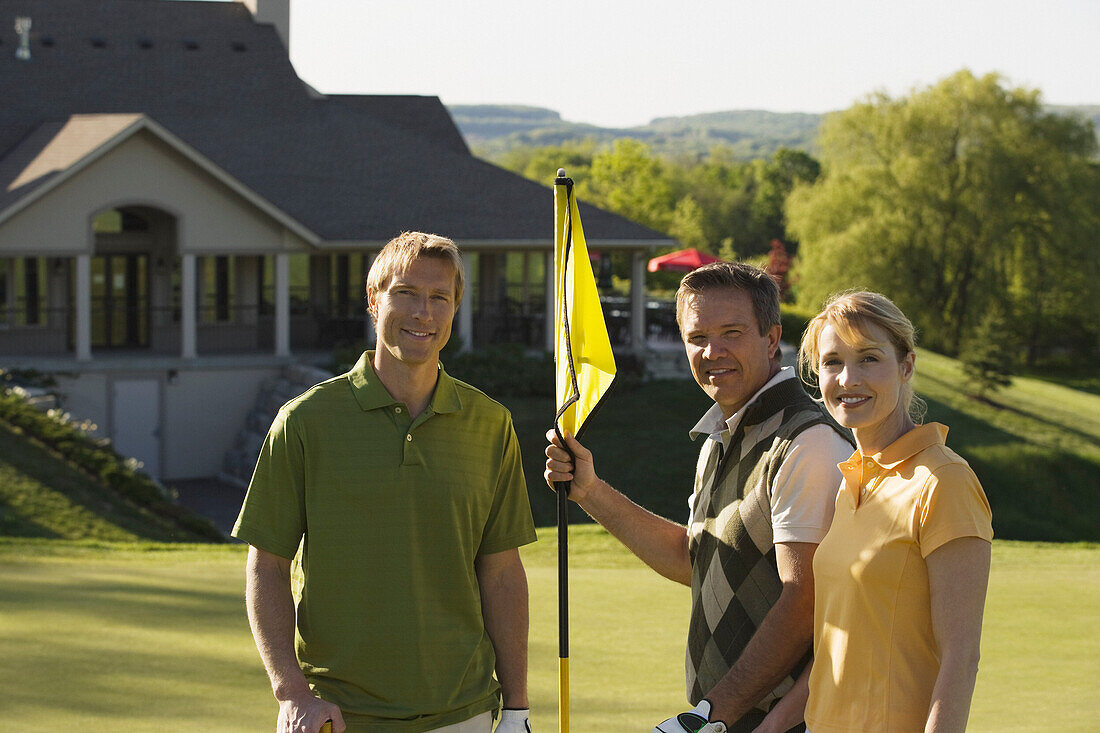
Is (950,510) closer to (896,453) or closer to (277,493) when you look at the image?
(896,453)

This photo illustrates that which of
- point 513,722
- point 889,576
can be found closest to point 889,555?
point 889,576

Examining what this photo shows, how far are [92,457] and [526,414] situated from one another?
829cm

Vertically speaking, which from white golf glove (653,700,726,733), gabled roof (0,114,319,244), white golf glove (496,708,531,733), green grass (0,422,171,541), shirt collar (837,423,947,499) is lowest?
green grass (0,422,171,541)

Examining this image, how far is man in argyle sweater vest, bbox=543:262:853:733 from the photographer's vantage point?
335 centimetres

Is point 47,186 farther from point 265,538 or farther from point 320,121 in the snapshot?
point 265,538

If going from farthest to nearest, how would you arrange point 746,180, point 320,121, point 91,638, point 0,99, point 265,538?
point 746,180, point 320,121, point 0,99, point 91,638, point 265,538

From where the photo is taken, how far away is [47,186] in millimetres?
21906

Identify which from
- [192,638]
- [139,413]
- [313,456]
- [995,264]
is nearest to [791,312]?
[995,264]

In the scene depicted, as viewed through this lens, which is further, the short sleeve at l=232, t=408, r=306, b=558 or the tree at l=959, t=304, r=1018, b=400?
the tree at l=959, t=304, r=1018, b=400

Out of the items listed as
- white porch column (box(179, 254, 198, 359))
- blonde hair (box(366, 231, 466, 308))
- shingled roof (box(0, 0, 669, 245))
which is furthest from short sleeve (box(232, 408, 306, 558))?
shingled roof (box(0, 0, 669, 245))

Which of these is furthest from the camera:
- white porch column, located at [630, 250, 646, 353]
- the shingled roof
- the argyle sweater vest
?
white porch column, located at [630, 250, 646, 353]

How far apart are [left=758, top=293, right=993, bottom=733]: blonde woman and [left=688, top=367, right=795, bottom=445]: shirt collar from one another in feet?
0.94

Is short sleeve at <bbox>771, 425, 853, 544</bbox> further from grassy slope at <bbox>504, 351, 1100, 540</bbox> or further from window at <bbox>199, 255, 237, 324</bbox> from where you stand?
window at <bbox>199, 255, 237, 324</bbox>

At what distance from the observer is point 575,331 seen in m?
3.69
